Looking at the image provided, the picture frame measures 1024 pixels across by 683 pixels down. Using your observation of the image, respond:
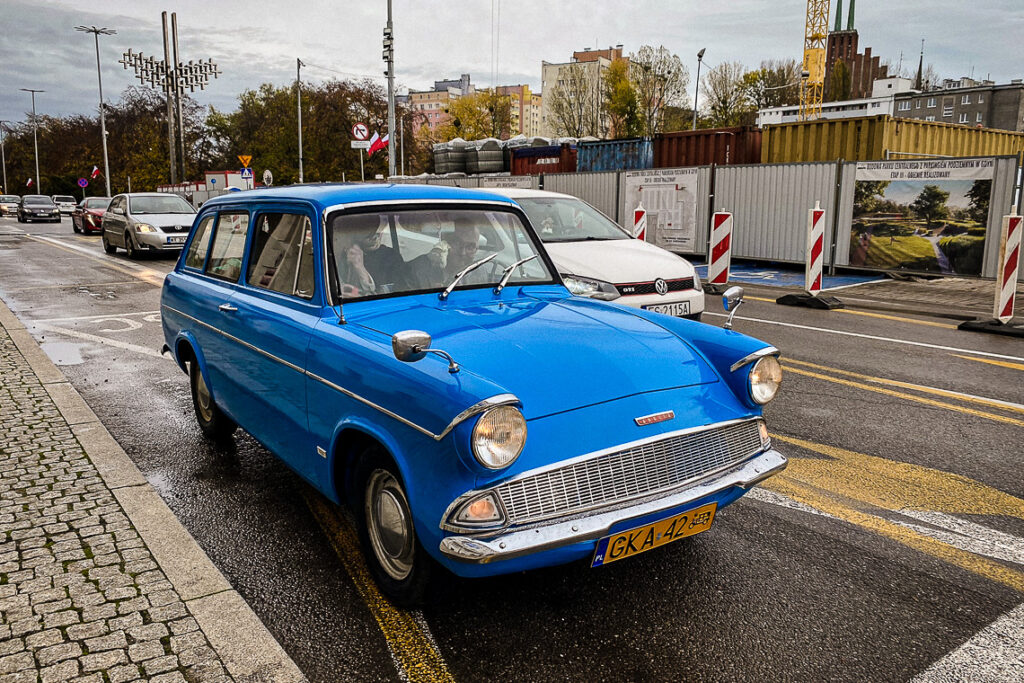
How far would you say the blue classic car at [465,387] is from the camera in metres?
2.81

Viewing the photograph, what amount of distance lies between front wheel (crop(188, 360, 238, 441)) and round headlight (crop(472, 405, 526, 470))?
3.13 m

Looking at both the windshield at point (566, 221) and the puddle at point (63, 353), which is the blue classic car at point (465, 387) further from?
the windshield at point (566, 221)

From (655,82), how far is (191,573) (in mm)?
71689

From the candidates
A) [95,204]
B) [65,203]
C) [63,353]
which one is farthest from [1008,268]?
[65,203]

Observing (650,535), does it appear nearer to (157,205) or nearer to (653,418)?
(653,418)

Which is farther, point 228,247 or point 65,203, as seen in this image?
point 65,203

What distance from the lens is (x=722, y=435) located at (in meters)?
3.33

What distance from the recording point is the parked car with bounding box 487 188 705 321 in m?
8.13

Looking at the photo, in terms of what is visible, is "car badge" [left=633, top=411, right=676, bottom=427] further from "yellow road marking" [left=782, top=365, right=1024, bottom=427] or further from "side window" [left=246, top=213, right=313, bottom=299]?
"yellow road marking" [left=782, top=365, right=1024, bottom=427]

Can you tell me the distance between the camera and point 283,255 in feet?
14.0

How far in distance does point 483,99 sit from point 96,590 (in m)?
82.1

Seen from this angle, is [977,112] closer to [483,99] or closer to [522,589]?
[483,99]

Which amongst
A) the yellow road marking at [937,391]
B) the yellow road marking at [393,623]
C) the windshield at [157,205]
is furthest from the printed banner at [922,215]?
the windshield at [157,205]

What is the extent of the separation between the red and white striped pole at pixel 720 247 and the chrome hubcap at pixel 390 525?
9769mm
